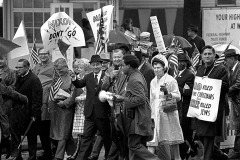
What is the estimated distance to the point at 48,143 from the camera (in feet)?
57.0

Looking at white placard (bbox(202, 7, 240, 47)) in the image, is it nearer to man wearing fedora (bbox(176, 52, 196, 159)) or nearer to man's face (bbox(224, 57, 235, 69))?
man's face (bbox(224, 57, 235, 69))

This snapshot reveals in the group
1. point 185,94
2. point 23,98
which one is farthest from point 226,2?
point 23,98

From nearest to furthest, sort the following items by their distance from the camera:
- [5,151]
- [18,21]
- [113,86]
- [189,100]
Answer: [113,86], [189,100], [5,151], [18,21]

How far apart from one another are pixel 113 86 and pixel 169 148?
1.48 meters

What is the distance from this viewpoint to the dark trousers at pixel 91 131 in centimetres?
1612

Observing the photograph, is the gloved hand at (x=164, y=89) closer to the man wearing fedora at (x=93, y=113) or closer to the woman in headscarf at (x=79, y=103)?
the man wearing fedora at (x=93, y=113)

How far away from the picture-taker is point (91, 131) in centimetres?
1619

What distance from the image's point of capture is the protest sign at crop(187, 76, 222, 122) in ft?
51.2

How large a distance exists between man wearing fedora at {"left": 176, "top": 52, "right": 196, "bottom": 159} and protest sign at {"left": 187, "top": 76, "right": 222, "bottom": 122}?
1.86 feet

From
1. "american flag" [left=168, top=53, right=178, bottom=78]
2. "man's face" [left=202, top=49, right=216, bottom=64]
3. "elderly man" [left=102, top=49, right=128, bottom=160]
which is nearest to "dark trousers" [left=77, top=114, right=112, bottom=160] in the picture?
"elderly man" [left=102, top=49, right=128, bottom=160]

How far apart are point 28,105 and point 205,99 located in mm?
3323

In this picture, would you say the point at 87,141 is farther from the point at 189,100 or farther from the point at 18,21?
the point at 18,21

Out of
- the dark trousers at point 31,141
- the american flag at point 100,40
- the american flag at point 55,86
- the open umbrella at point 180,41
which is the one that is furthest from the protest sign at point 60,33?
the open umbrella at point 180,41

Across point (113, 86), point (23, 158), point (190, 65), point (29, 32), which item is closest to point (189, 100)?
point (190, 65)
